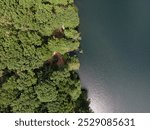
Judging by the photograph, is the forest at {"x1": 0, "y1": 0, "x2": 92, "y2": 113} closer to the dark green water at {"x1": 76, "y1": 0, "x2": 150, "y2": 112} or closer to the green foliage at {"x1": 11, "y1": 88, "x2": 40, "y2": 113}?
the green foliage at {"x1": 11, "y1": 88, "x2": 40, "y2": 113}

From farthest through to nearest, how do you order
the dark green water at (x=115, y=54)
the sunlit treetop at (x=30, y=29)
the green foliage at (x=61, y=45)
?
the dark green water at (x=115, y=54) → the green foliage at (x=61, y=45) → the sunlit treetop at (x=30, y=29)

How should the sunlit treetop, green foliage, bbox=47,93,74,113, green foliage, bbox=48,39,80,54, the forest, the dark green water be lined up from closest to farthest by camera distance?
green foliage, bbox=47,93,74,113 < the forest < the sunlit treetop < green foliage, bbox=48,39,80,54 < the dark green water

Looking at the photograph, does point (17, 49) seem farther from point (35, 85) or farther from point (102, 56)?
point (102, 56)

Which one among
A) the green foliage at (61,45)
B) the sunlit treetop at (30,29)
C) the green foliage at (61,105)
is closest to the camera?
the green foliage at (61,105)

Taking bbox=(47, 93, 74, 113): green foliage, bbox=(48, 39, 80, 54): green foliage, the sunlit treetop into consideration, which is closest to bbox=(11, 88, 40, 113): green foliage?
bbox=(47, 93, 74, 113): green foliage

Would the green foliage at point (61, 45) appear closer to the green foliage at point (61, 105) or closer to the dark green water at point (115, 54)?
the dark green water at point (115, 54)

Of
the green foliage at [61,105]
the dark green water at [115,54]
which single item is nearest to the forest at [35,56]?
the green foliage at [61,105]
